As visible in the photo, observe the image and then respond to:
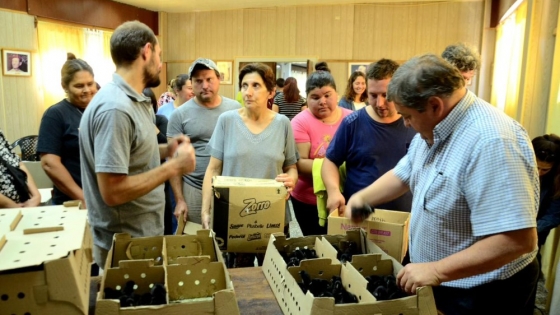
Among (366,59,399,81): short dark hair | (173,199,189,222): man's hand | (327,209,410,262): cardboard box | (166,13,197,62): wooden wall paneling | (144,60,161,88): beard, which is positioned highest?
(166,13,197,62): wooden wall paneling

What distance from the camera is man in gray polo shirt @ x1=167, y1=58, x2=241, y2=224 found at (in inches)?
102

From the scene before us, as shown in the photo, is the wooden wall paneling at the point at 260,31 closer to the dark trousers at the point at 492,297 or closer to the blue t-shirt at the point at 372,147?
the blue t-shirt at the point at 372,147

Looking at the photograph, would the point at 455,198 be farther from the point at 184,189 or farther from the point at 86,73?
the point at 86,73

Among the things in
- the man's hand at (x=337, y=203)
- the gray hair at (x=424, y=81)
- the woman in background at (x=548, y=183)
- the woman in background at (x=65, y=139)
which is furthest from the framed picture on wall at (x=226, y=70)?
the gray hair at (x=424, y=81)

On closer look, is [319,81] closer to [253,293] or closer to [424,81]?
[424,81]

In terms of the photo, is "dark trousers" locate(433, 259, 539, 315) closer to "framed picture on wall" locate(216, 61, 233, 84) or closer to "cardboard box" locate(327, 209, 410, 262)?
"cardboard box" locate(327, 209, 410, 262)

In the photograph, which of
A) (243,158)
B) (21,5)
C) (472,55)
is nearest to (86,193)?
(243,158)

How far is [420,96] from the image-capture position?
3.96ft

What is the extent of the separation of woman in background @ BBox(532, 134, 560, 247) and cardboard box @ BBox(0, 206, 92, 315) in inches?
102

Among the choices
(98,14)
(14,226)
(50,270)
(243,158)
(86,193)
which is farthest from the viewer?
(98,14)

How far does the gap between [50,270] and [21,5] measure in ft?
21.3

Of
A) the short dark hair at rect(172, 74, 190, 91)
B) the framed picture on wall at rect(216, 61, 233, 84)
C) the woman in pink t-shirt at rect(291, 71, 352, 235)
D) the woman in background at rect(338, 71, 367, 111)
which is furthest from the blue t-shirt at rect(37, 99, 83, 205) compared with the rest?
the framed picture on wall at rect(216, 61, 233, 84)

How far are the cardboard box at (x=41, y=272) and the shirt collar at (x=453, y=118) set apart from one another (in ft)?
3.36

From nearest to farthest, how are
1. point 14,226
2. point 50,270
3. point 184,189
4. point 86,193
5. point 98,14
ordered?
point 50,270
point 14,226
point 86,193
point 184,189
point 98,14
